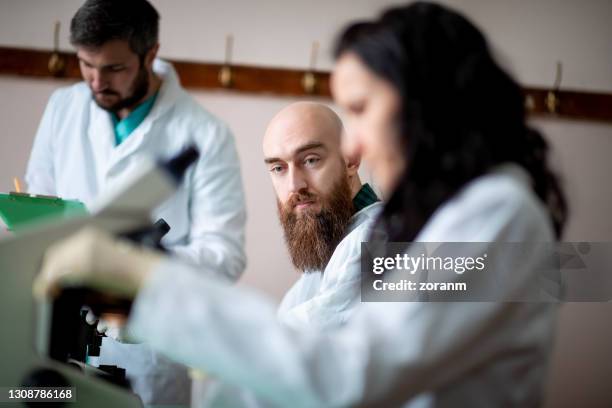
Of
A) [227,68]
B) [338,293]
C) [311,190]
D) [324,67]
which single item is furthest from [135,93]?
[324,67]

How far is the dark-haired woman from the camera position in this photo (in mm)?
740

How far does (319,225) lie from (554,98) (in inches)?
66.5

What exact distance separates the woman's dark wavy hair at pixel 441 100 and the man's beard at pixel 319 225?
1.00 m

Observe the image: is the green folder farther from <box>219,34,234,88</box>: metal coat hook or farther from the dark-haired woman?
<box>219,34,234,88</box>: metal coat hook

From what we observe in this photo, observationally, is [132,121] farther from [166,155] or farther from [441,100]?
[441,100]

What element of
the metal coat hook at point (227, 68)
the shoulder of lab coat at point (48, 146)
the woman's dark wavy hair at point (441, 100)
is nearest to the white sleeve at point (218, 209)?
the shoulder of lab coat at point (48, 146)

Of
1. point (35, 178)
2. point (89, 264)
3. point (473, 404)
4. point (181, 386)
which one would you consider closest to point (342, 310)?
point (181, 386)

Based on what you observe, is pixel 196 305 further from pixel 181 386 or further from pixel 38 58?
pixel 38 58

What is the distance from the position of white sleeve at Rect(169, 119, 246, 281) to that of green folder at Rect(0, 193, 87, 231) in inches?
19.7

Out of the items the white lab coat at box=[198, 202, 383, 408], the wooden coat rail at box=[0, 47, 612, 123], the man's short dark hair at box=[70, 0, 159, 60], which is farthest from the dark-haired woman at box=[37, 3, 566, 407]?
the wooden coat rail at box=[0, 47, 612, 123]

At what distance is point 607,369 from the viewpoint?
3260 millimetres

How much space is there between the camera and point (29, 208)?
1.38 meters

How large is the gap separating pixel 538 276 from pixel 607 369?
2.72 metres

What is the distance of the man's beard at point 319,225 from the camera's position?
1911mm
